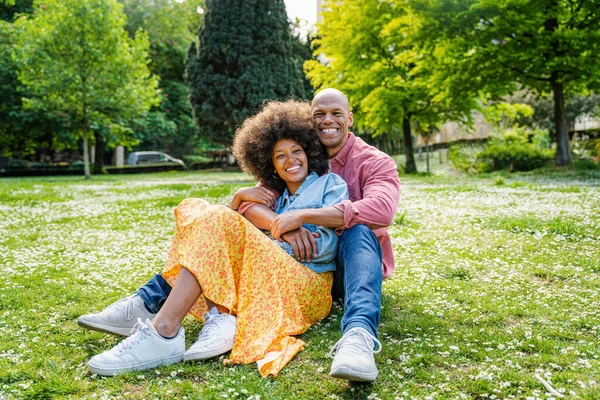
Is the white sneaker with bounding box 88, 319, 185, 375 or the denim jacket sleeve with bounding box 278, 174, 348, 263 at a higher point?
the denim jacket sleeve with bounding box 278, 174, 348, 263

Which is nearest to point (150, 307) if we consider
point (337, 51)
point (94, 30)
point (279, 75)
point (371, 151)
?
point (371, 151)

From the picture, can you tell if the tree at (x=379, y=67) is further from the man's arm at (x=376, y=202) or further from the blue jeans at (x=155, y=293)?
the blue jeans at (x=155, y=293)

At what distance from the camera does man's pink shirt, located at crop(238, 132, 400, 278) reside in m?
3.32

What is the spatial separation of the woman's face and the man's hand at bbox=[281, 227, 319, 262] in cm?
46

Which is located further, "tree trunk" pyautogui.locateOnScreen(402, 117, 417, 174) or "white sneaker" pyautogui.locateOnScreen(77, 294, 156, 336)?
"tree trunk" pyautogui.locateOnScreen(402, 117, 417, 174)

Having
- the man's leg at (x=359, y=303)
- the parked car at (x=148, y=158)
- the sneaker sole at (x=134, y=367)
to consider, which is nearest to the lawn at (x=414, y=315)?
the sneaker sole at (x=134, y=367)

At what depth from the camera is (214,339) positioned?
9.73ft

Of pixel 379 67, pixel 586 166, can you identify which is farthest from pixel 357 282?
pixel 379 67

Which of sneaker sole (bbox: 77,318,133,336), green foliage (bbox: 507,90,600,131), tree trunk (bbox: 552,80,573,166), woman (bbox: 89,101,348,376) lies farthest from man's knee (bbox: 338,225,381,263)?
green foliage (bbox: 507,90,600,131)

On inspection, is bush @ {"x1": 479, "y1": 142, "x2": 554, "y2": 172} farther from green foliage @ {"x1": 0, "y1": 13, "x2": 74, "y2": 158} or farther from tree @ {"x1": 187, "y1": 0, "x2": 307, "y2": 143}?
green foliage @ {"x1": 0, "y1": 13, "x2": 74, "y2": 158}

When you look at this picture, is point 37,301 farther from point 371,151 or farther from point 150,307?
point 371,151

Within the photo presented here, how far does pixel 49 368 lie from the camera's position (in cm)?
288

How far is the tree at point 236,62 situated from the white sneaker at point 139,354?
2414 cm

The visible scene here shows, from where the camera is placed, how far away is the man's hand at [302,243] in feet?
10.8
